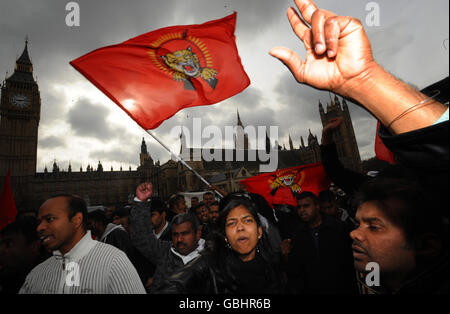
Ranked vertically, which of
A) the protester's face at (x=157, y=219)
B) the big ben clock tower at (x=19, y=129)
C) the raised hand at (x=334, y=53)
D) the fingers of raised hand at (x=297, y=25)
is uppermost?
the big ben clock tower at (x=19, y=129)

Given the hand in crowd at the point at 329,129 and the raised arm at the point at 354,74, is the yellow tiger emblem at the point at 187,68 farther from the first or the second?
the raised arm at the point at 354,74

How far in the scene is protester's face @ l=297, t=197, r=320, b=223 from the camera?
372cm

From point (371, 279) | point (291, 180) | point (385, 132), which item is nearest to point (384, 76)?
point (385, 132)

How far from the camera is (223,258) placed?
7.74 feet

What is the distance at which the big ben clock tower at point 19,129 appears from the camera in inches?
2272

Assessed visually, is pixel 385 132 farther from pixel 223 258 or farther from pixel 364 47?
pixel 223 258

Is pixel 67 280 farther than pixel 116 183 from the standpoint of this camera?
No

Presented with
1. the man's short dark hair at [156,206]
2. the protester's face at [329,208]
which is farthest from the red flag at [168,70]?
the protester's face at [329,208]

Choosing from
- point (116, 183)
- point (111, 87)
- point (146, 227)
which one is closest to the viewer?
point (146, 227)

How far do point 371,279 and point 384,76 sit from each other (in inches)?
62.6

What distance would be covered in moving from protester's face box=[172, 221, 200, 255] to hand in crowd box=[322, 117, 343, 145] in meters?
2.45

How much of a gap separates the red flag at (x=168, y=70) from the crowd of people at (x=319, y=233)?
1982mm

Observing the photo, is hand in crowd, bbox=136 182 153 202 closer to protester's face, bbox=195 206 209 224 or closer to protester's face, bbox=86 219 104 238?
protester's face, bbox=86 219 104 238

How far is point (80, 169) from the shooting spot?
69.9 metres
